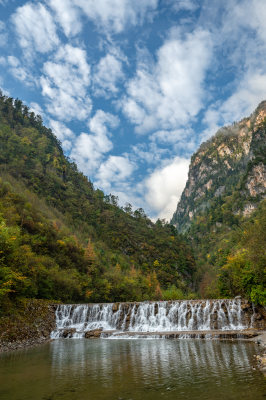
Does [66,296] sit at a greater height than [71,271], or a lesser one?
lesser

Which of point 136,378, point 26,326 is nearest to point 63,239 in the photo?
point 26,326

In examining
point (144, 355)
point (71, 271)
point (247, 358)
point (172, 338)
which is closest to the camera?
point (247, 358)

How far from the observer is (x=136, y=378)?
28.8ft

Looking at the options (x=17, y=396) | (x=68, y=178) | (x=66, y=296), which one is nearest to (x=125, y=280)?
(x=66, y=296)

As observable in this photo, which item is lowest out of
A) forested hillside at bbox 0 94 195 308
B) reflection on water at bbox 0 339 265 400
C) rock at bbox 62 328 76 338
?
rock at bbox 62 328 76 338

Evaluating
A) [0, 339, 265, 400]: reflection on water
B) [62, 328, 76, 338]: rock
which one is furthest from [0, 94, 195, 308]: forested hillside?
[0, 339, 265, 400]: reflection on water

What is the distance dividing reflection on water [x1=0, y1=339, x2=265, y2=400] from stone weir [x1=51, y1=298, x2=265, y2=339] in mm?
10482

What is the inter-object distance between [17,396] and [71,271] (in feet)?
136

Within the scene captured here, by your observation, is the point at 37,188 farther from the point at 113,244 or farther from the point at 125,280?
the point at 125,280

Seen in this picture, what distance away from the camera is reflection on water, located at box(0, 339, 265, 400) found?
22.9 feet

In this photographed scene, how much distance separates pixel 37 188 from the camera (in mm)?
81438

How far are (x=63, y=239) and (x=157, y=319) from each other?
29.9m

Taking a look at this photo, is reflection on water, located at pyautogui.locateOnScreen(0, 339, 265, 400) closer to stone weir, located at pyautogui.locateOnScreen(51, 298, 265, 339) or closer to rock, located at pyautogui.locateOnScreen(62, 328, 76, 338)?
stone weir, located at pyautogui.locateOnScreen(51, 298, 265, 339)

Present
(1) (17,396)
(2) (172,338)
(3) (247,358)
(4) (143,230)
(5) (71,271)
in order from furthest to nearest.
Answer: (4) (143,230) → (5) (71,271) → (2) (172,338) → (3) (247,358) → (1) (17,396)
